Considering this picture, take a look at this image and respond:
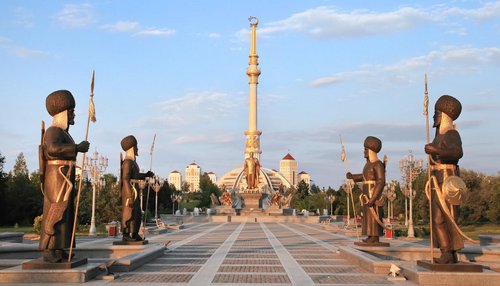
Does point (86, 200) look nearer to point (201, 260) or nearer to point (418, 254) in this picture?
point (201, 260)

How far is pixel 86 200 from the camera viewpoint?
4231cm

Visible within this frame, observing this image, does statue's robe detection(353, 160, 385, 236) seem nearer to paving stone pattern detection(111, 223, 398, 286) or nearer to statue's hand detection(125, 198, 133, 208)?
paving stone pattern detection(111, 223, 398, 286)

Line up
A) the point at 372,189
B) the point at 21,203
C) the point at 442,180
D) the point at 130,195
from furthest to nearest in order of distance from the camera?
1. the point at 21,203
2. the point at 372,189
3. the point at 130,195
4. the point at 442,180

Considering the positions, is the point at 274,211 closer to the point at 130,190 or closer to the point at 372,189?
the point at 372,189

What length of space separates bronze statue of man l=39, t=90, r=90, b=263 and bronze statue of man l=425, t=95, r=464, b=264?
715cm

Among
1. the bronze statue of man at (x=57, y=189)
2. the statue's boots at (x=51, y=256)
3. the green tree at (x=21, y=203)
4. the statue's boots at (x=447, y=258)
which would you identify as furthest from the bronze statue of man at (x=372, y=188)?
the green tree at (x=21, y=203)

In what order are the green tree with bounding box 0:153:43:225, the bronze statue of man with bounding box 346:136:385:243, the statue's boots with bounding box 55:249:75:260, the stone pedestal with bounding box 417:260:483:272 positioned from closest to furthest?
the stone pedestal with bounding box 417:260:483:272
the statue's boots with bounding box 55:249:75:260
the bronze statue of man with bounding box 346:136:385:243
the green tree with bounding box 0:153:43:225

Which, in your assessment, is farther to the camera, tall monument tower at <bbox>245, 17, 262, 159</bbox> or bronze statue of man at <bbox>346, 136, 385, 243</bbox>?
tall monument tower at <bbox>245, 17, 262, 159</bbox>

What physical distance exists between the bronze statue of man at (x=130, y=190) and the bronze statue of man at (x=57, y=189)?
190 inches

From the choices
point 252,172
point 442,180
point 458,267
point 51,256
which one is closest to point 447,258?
point 458,267

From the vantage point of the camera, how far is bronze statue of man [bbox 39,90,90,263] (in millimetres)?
10594

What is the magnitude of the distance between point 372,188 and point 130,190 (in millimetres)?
7296

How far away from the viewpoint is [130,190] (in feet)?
52.5

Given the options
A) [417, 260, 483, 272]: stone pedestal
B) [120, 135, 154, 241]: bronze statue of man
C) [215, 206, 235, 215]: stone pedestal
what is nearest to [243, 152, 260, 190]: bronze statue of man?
[215, 206, 235, 215]: stone pedestal
